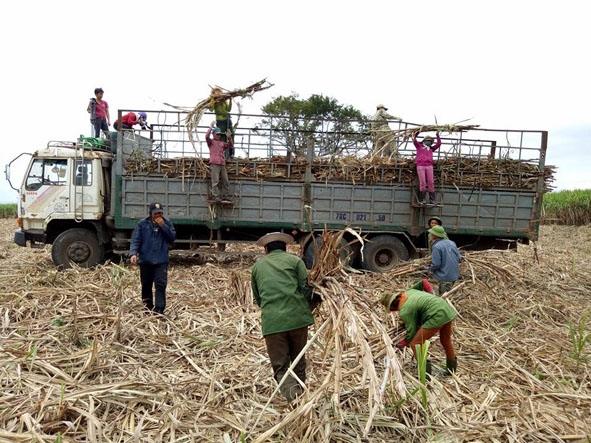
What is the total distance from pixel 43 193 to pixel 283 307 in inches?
286

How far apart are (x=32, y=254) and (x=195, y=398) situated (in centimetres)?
899

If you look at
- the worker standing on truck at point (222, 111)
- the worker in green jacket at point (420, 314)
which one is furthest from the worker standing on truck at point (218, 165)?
the worker in green jacket at point (420, 314)

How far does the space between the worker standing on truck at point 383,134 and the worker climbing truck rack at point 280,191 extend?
155mm

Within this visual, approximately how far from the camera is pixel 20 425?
10.1 ft

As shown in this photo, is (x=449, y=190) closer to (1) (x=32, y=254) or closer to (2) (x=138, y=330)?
(2) (x=138, y=330)

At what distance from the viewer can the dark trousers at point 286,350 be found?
345 cm

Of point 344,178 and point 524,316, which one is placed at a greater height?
point 344,178

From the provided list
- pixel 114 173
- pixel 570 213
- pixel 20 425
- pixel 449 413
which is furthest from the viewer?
pixel 570 213

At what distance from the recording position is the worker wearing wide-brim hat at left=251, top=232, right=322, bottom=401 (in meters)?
3.41

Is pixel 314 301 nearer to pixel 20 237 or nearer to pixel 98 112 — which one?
pixel 20 237

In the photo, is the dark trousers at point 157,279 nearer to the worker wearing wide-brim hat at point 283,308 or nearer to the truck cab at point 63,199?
the worker wearing wide-brim hat at point 283,308

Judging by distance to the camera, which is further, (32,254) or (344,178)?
(32,254)

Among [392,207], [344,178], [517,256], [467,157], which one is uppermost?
[467,157]

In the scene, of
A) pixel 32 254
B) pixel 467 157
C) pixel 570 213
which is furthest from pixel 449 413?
pixel 570 213
